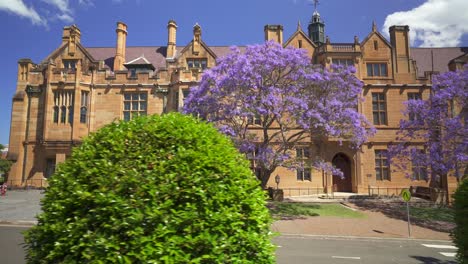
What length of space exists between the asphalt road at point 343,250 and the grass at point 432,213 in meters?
5.52

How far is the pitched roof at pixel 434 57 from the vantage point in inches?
1231

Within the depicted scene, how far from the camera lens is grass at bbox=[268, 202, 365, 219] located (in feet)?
53.8

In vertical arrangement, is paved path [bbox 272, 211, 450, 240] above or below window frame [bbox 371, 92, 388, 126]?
below

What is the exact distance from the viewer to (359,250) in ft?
32.7

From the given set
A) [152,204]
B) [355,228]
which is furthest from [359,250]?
[152,204]

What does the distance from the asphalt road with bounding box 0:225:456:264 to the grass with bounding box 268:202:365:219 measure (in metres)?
4.58

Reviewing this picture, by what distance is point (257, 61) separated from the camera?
16219 millimetres

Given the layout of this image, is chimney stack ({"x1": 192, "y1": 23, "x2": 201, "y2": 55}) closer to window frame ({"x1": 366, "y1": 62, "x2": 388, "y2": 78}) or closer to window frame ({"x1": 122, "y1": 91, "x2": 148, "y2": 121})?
window frame ({"x1": 122, "y1": 91, "x2": 148, "y2": 121})

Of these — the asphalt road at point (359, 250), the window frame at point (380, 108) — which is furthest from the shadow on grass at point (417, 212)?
the window frame at point (380, 108)

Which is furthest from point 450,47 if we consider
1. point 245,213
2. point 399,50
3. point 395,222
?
point 245,213

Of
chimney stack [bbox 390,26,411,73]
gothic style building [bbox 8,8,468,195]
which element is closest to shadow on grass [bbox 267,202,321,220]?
gothic style building [bbox 8,8,468,195]

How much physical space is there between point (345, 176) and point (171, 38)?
25714 millimetres

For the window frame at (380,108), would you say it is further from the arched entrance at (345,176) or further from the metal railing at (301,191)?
the metal railing at (301,191)

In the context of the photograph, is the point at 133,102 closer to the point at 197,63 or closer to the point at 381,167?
the point at 197,63
